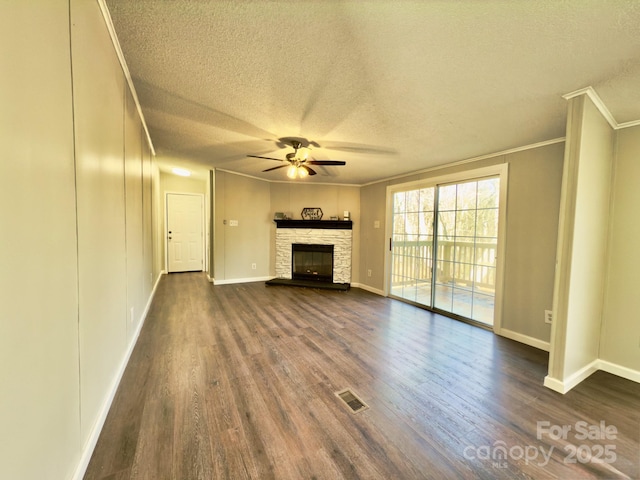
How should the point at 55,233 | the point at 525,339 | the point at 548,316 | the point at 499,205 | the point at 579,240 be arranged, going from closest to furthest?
the point at 55,233 → the point at 579,240 → the point at 548,316 → the point at 525,339 → the point at 499,205

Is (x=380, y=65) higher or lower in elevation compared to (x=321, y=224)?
higher

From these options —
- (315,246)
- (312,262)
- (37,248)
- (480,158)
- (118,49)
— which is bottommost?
(312,262)

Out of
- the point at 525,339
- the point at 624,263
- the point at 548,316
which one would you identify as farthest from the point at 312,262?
the point at 624,263

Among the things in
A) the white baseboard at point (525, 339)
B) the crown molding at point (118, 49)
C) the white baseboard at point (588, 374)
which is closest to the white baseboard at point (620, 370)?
the white baseboard at point (588, 374)

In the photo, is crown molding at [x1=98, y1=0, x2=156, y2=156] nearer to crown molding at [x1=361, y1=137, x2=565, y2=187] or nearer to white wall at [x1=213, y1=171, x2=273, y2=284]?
white wall at [x1=213, y1=171, x2=273, y2=284]

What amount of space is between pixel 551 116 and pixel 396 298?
326cm

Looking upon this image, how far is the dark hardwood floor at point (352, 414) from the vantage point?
4.24ft

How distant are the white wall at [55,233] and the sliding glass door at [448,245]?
3927 millimetres

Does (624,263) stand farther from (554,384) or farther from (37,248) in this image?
(37,248)

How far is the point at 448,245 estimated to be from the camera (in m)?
3.69

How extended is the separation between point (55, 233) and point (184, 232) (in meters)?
5.86

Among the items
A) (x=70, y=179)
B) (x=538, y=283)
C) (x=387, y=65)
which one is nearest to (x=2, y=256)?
(x=70, y=179)

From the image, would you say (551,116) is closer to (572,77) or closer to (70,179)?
(572,77)

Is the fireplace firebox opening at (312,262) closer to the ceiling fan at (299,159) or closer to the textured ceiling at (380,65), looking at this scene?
the ceiling fan at (299,159)
